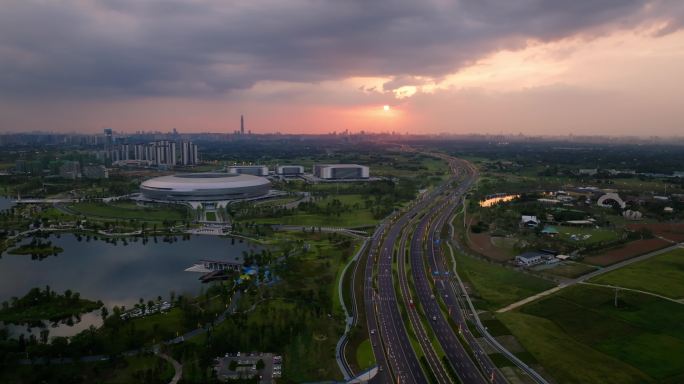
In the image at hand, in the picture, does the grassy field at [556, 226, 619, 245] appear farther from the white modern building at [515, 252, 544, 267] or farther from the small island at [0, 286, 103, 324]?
the small island at [0, 286, 103, 324]

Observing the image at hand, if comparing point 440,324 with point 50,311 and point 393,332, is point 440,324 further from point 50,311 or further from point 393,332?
point 50,311

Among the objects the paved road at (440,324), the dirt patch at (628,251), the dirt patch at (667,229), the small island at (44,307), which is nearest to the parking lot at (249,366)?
the paved road at (440,324)

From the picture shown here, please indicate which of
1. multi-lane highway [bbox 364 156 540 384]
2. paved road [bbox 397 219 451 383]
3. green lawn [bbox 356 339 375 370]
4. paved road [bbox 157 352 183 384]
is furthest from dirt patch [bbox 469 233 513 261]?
paved road [bbox 157 352 183 384]

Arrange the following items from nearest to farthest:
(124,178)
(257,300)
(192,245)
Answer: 1. (257,300)
2. (192,245)
3. (124,178)

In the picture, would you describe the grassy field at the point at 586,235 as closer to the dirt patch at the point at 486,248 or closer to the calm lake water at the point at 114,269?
the dirt patch at the point at 486,248

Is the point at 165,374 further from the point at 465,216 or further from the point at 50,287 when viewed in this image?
the point at 465,216

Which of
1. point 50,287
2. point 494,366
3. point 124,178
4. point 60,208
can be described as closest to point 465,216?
point 494,366
